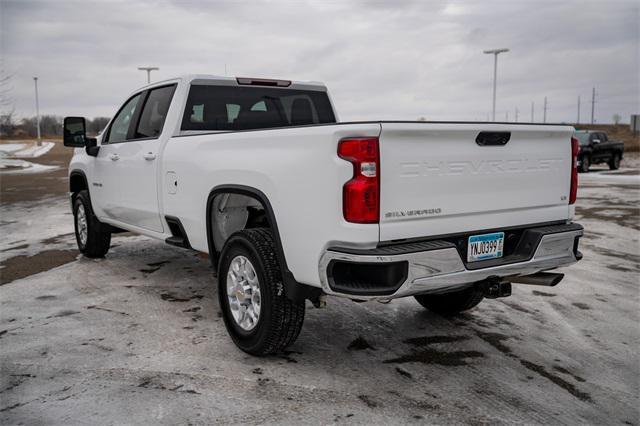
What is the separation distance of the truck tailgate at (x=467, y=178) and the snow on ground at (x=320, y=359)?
96cm

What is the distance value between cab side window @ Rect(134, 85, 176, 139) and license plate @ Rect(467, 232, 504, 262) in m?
3.12

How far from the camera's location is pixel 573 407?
133 inches

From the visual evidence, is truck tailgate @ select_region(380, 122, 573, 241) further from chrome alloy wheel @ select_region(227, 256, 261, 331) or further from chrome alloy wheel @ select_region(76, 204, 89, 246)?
chrome alloy wheel @ select_region(76, 204, 89, 246)

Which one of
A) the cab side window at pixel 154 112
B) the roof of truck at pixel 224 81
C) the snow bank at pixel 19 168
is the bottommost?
the snow bank at pixel 19 168

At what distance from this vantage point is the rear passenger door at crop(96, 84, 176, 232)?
17.9 ft

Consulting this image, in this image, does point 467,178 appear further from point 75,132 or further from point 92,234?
point 92,234

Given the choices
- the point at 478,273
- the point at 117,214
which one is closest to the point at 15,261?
the point at 117,214

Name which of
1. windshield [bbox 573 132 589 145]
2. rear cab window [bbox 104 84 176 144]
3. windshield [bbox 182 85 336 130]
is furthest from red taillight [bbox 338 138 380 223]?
windshield [bbox 573 132 589 145]

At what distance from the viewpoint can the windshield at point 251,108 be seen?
538 centimetres

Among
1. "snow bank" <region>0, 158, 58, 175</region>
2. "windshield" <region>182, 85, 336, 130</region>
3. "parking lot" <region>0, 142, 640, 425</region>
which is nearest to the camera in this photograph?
"parking lot" <region>0, 142, 640, 425</region>

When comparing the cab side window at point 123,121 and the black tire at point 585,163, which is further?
the black tire at point 585,163

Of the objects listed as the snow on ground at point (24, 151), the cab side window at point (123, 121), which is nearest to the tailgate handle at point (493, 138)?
the cab side window at point (123, 121)

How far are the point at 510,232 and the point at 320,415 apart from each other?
170 cm

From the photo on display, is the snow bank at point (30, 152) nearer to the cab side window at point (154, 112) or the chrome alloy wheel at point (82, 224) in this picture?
the chrome alloy wheel at point (82, 224)
